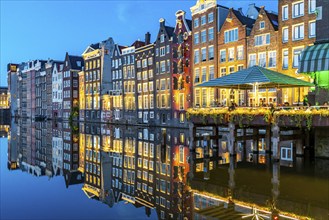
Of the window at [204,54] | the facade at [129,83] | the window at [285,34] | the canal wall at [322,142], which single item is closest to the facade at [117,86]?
the facade at [129,83]

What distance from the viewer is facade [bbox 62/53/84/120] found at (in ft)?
393

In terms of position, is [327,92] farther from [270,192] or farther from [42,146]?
[42,146]

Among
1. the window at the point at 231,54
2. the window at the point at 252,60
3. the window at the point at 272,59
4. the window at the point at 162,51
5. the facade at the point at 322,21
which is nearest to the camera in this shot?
the facade at the point at 322,21

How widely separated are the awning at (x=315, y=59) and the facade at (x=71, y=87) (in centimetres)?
9299

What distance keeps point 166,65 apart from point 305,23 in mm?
34514

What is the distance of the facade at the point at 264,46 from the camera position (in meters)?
53.1

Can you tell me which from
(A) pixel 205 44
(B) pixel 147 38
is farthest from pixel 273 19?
(B) pixel 147 38

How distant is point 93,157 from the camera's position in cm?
3931

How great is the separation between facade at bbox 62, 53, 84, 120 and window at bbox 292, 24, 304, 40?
83753mm

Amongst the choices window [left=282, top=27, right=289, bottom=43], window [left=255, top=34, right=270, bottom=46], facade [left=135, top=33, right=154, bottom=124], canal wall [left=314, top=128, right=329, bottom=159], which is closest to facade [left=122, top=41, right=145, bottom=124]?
facade [left=135, top=33, right=154, bottom=124]

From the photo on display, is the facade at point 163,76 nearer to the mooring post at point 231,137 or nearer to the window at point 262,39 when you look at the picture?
the window at point 262,39

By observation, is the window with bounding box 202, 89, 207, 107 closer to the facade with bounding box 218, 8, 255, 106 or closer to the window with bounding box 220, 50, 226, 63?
the facade with bounding box 218, 8, 255, 106

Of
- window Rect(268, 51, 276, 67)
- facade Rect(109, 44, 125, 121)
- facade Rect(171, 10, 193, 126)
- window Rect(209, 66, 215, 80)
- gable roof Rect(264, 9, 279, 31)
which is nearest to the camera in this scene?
window Rect(268, 51, 276, 67)

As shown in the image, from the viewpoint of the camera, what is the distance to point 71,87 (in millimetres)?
120500
